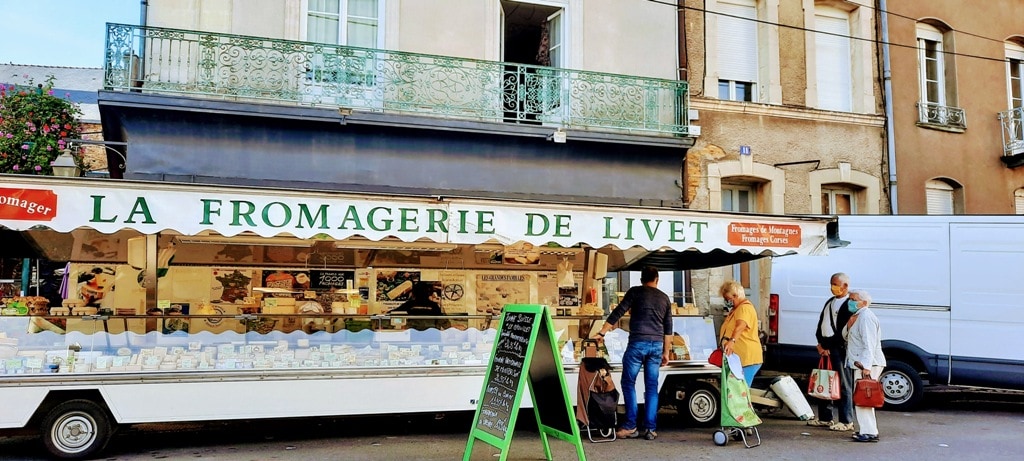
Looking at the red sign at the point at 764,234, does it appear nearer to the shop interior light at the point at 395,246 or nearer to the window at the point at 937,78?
the shop interior light at the point at 395,246

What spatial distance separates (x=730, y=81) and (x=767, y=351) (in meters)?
5.31

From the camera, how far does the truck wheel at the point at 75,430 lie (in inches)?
274

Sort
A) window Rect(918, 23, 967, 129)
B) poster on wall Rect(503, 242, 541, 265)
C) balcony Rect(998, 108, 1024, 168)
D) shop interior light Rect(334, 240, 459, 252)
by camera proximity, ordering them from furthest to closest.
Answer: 1. balcony Rect(998, 108, 1024, 168)
2. window Rect(918, 23, 967, 129)
3. poster on wall Rect(503, 242, 541, 265)
4. shop interior light Rect(334, 240, 459, 252)

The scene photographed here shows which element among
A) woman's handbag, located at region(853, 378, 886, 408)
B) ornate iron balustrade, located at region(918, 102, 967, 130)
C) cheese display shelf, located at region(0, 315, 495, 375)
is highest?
ornate iron balustrade, located at region(918, 102, 967, 130)

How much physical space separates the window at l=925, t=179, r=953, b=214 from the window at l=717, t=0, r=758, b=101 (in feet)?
13.5

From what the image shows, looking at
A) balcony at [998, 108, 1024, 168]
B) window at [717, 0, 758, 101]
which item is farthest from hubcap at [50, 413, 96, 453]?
balcony at [998, 108, 1024, 168]

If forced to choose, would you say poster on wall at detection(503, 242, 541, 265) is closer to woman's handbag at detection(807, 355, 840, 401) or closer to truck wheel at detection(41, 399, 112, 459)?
woman's handbag at detection(807, 355, 840, 401)

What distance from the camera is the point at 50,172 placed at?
45.3ft

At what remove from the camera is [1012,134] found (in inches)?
629

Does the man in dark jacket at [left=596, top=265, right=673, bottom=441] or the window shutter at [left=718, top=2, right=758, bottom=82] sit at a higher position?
the window shutter at [left=718, top=2, right=758, bottom=82]

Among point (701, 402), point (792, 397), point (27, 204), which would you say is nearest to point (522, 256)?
point (701, 402)

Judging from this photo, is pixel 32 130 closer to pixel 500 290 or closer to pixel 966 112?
pixel 500 290

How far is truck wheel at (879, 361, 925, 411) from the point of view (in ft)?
33.9

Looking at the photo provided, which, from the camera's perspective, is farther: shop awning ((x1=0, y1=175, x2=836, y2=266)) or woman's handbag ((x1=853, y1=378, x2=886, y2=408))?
woman's handbag ((x1=853, y1=378, x2=886, y2=408))
